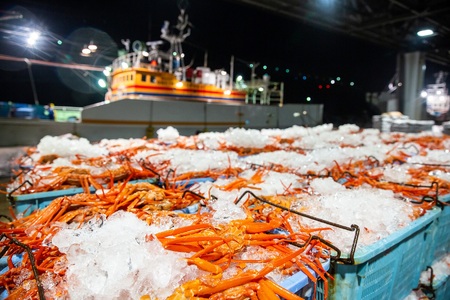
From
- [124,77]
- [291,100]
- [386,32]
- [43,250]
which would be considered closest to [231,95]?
[124,77]

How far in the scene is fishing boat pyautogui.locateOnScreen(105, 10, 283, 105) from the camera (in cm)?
1308

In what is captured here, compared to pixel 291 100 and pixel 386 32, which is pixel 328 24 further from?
pixel 291 100

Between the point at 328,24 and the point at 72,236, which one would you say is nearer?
the point at 72,236

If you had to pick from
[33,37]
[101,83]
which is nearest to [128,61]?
[33,37]

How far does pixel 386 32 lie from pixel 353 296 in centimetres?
1681

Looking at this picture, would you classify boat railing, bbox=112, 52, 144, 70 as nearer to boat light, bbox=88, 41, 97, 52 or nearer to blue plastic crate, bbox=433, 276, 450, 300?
boat light, bbox=88, 41, 97, 52

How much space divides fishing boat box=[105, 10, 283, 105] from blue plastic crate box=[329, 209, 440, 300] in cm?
1256

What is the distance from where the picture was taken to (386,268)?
1.84 meters

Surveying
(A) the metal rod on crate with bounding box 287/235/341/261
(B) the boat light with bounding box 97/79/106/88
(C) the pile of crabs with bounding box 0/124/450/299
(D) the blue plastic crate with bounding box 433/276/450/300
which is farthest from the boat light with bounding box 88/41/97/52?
(D) the blue plastic crate with bounding box 433/276/450/300

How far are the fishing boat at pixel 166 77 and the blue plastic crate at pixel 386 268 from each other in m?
12.6

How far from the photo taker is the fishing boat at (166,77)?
42.9ft

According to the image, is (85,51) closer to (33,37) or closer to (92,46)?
(92,46)

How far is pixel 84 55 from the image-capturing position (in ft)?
54.3

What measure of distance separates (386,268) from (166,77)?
524 inches
